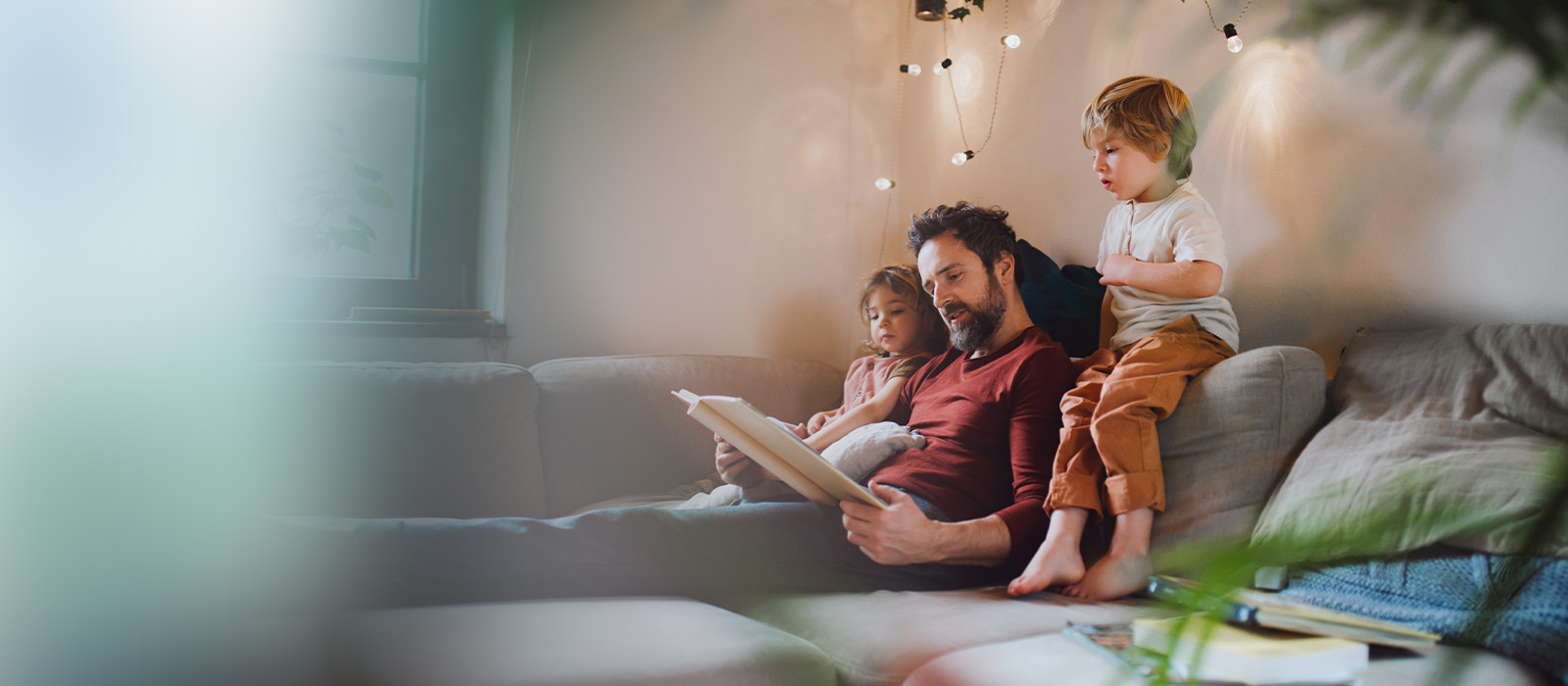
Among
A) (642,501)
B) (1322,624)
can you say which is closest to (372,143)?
(1322,624)

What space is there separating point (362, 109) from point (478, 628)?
0.21 meters

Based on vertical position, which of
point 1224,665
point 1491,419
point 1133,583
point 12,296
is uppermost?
point 12,296

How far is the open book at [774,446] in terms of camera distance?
976 millimetres

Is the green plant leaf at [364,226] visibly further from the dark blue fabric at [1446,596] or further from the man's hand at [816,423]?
the man's hand at [816,423]

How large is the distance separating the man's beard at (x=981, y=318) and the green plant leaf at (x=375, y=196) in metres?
1.38

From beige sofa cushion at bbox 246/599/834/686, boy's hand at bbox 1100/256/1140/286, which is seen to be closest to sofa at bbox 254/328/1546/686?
beige sofa cushion at bbox 246/599/834/686

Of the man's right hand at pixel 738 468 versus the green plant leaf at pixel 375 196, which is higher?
the green plant leaf at pixel 375 196

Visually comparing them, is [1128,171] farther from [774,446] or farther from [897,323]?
[774,446]

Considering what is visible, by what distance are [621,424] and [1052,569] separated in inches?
42.1

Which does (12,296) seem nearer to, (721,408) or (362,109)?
(362,109)

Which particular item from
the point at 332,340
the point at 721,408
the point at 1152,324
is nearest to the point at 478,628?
the point at 332,340

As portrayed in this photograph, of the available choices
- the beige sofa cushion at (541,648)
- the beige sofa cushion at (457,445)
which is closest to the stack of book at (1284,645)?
the beige sofa cushion at (541,648)

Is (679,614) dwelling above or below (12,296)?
below

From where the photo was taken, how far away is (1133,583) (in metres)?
1.16
